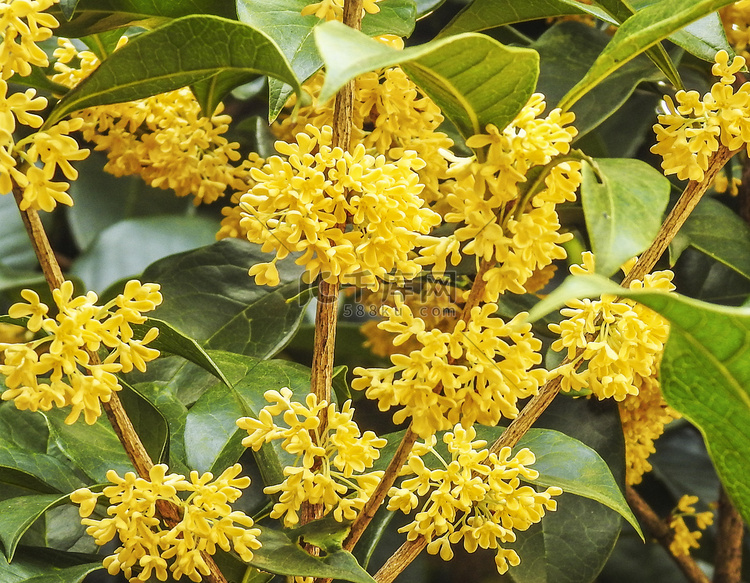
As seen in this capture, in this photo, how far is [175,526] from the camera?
0.42m

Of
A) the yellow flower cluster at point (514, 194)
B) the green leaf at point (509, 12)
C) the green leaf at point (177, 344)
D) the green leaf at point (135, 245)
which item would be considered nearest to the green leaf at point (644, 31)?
the yellow flower cluster at point (514, 194)

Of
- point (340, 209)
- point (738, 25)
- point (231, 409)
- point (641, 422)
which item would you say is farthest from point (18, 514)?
point (738, 25)

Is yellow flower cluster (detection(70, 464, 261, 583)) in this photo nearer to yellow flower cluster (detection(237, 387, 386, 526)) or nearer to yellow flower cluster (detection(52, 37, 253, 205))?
yellow flower cluster (detection(237, 387, 386, 526))

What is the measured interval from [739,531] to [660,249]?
1.60 ft

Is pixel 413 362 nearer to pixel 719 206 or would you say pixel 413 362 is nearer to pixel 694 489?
pixel 719 206

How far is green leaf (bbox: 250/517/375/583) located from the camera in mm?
405

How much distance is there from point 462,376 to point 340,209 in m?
0.11

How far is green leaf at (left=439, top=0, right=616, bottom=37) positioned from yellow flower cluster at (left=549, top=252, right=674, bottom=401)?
207 mm

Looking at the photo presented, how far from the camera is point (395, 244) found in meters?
0.41

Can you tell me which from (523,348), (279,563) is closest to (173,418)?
(279,563)

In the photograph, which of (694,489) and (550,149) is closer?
(550,149)

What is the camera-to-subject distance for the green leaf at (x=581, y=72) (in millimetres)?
702

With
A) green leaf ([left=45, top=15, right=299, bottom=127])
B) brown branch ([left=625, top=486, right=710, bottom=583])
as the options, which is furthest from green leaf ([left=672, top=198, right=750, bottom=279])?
green leaf ([left=45, top=15, right=299, bottom=127])

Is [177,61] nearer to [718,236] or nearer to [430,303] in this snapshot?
[430,303]
